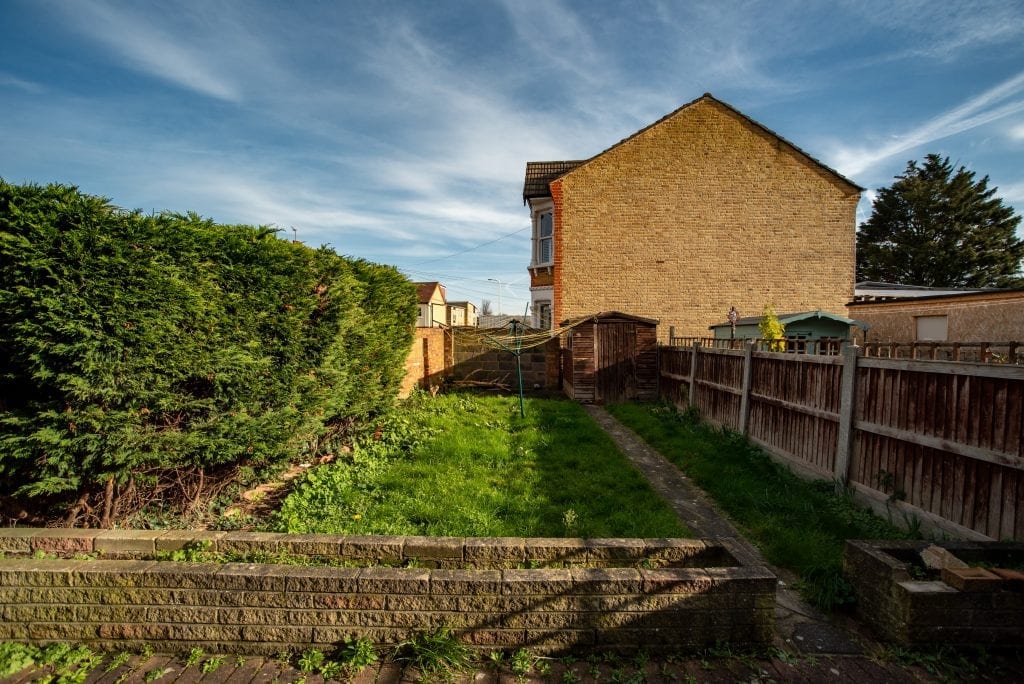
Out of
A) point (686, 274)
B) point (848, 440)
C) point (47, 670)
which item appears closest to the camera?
point (47, 670)

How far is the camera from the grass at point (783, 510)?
11.9ft

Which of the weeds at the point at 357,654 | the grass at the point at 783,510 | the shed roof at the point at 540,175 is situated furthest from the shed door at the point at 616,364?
the weeds at the point at 357,654

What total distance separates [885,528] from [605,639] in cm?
328

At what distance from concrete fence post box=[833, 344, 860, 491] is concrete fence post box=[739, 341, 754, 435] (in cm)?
218

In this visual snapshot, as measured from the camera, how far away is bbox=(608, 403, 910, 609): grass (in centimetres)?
363

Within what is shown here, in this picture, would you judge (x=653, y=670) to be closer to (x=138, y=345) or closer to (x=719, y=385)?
(x=138, y=345)

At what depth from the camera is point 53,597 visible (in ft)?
9.33

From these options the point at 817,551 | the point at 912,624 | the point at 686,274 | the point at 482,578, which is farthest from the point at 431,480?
the point at 686,274

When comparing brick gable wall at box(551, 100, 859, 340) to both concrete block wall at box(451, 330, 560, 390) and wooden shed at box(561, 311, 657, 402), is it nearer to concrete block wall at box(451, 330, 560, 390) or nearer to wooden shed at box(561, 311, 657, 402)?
concrete block wall at box(451, 330, 560, 390)

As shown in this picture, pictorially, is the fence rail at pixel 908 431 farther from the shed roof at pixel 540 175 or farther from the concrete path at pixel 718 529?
the shed roof at pixel 540 175

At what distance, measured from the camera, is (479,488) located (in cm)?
520

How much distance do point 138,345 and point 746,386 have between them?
7850 millimetres

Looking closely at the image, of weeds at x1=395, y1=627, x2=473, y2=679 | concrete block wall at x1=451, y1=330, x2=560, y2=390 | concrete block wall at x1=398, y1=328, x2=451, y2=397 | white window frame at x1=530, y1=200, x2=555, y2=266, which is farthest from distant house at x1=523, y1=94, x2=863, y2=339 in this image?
weeds at x1=395, y1=627, x2=473, y2=679

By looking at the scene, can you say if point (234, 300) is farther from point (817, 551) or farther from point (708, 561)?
point (817, 551)
